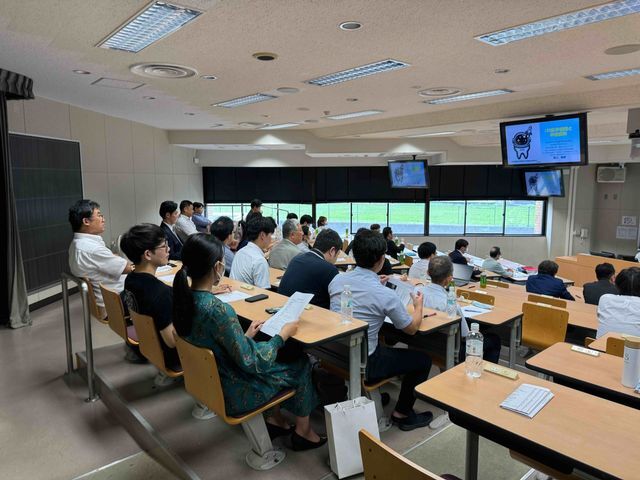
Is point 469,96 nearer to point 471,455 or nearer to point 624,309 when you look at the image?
point 624,309

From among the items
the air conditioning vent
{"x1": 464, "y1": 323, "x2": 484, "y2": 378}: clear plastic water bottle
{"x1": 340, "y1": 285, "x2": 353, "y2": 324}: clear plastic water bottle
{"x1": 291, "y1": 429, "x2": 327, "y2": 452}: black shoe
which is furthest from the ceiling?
the air conditioning vent

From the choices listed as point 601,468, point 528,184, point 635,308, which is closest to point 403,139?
point 528,184

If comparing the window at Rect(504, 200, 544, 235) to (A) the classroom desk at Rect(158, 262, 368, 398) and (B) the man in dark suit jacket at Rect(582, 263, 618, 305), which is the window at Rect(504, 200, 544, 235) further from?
(A) the classroom desk at Rect(158, 262, 368, 398)

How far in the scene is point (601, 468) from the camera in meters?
1.36

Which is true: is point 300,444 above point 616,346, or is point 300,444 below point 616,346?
below

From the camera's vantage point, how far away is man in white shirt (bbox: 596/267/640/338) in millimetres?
3148

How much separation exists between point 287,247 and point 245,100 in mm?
2263

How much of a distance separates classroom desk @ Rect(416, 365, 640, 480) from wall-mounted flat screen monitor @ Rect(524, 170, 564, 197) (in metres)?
8.66

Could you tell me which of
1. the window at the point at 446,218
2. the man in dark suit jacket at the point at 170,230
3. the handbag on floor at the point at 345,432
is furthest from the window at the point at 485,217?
→ the handbag on floor at the point at 345,432

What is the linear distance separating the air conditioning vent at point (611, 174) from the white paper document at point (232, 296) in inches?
443

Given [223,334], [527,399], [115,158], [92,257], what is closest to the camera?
[527,399]

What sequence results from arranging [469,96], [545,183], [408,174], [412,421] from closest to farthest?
[412,421] → [469,96] → [545,183] → [408,174]

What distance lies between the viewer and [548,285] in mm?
5133

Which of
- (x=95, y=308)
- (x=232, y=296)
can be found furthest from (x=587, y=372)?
(x=95, y=308)
